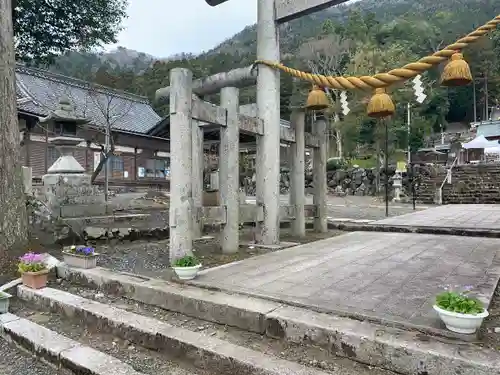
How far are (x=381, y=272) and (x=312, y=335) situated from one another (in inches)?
81.9

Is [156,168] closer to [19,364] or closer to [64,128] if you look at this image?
[64,128]

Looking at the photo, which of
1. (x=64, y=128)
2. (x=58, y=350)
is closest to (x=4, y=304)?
(x=58, y=350)

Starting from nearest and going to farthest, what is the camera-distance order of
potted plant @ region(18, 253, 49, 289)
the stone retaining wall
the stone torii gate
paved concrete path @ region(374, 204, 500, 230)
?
potted plant @ region(18, 253, 49, 289)
the stone torii gate
paved concrete path @ region(374, 204, 500, 230)
the stone retaining wall

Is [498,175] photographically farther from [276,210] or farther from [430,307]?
[430,307]

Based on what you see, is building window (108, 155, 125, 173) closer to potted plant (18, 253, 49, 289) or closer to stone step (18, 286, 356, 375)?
potted plant (18, 253, 49, 289)

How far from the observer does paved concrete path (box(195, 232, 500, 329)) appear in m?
3.30

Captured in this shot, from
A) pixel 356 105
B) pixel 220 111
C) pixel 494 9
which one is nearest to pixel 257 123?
pixel 220 111

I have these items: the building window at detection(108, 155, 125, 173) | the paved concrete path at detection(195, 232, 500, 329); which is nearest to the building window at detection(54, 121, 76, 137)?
the paved concrete path at detection(195, 232, 500, 329)

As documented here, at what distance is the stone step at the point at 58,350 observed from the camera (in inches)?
112

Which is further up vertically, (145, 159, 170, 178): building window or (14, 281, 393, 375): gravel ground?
(145, 159, 170, 178): building window

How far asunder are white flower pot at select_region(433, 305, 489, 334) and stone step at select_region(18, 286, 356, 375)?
0.62m

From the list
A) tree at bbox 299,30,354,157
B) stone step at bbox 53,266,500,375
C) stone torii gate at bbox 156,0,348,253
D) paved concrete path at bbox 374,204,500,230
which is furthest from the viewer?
tree at bbox 299,30,354,157

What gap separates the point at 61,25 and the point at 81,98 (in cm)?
1271

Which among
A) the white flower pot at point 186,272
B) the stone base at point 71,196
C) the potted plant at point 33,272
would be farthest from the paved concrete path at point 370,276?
the stone base at point 71,196
